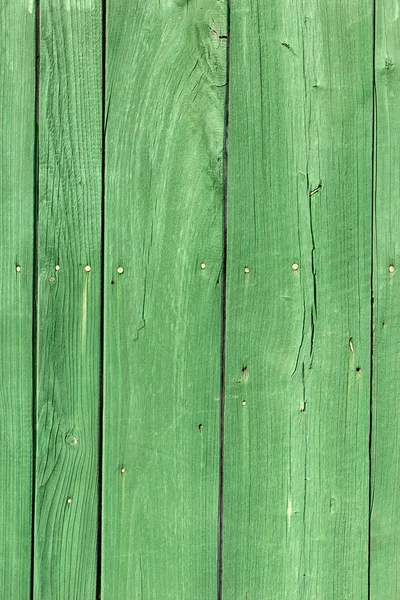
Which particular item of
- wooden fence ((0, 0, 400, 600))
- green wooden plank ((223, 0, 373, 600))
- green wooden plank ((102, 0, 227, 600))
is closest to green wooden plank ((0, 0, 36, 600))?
wooden fence ((0, 0, 400, 600))

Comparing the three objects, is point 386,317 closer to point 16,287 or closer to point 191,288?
point 191,288

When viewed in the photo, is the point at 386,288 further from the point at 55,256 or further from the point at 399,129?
the point at 55,256

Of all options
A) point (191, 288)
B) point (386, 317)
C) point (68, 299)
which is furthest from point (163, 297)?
point (386, 317)

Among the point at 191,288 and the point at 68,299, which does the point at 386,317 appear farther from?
the point at 68,299

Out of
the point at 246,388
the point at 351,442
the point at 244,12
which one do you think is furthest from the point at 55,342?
the point at 244,12
